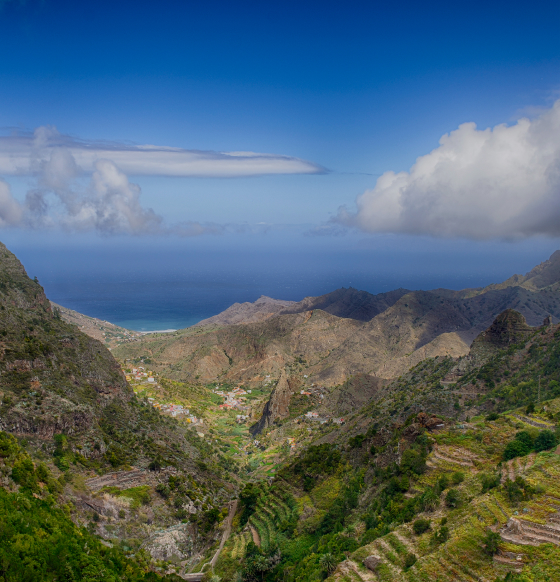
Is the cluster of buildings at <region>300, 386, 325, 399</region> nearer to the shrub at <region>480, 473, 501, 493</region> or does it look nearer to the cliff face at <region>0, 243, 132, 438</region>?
the cliff face at <region>0, 243, 132, 438</region>

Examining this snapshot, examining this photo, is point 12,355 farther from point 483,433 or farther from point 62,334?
point 483,433

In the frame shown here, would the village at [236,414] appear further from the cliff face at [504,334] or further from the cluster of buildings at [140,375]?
the cliff face at [504,334]

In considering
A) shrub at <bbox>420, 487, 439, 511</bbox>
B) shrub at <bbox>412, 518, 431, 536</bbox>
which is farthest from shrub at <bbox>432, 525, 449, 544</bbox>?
shrub at <bbox>420, 487, 439, 511</bbox>

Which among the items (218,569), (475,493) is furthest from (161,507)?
(475,493)

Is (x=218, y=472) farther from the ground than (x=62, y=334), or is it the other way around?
(x=62, y=334)

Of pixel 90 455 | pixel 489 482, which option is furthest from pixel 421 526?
pixel 90 455

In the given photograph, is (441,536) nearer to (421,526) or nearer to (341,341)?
(421,526)

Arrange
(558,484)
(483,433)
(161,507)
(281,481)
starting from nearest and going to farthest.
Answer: (558,484)
(483,433)
(161,507)
(281,481)

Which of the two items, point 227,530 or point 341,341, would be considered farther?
point 341,341

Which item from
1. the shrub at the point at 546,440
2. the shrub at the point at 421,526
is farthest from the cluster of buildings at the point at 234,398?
the shrub at the point at 546,440
